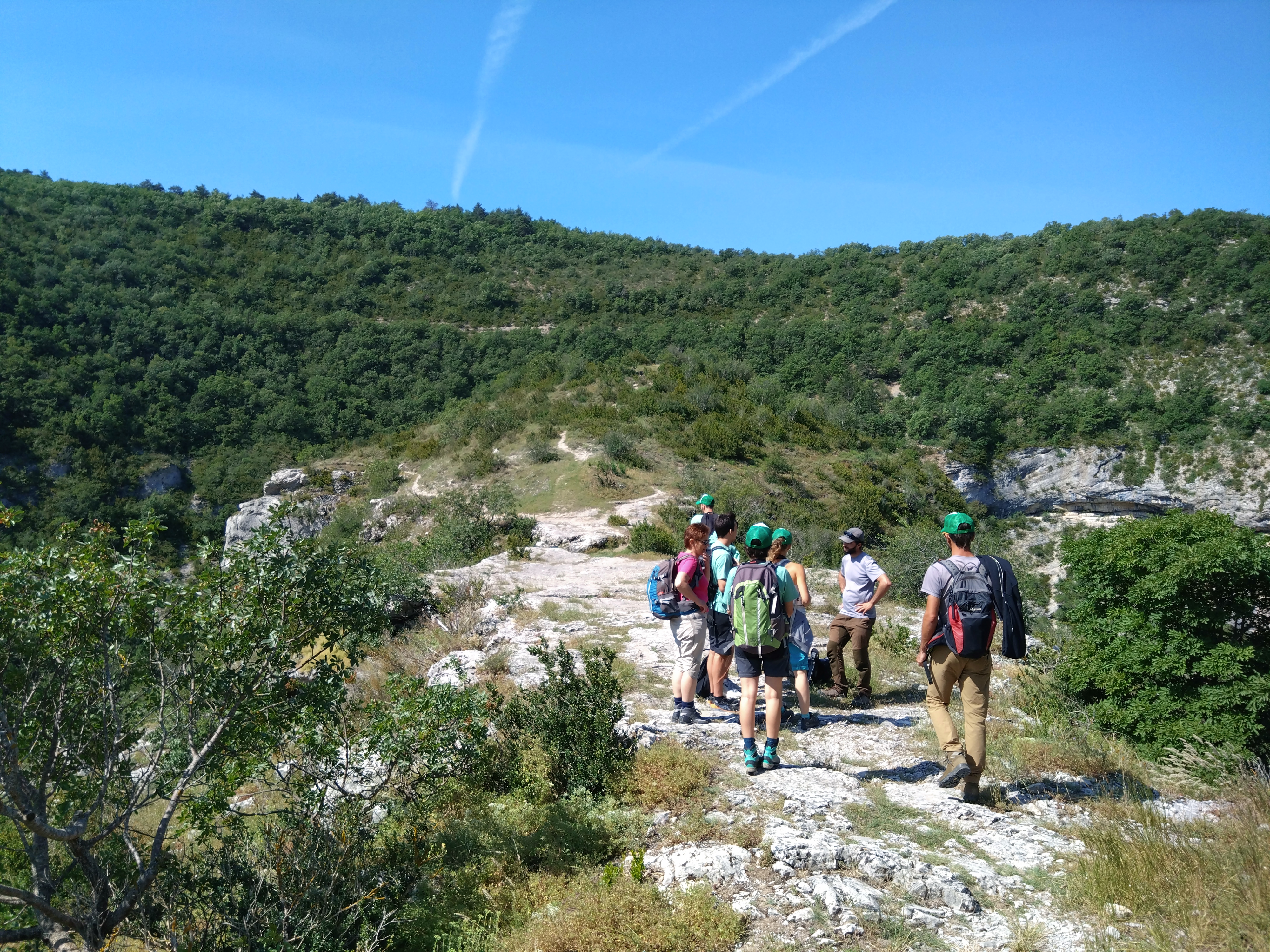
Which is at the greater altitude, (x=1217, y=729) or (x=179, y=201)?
(x=179, y=201)

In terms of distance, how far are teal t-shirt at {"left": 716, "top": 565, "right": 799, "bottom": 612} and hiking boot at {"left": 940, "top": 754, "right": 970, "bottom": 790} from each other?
131cm

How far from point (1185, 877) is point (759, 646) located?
2.13m

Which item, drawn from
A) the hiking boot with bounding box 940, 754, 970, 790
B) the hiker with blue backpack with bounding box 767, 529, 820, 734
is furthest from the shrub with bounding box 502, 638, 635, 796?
the hiking boot with bounding box 940, 754, 970, 790

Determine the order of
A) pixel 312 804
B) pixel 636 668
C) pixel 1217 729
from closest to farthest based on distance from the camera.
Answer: pixel 312 804 → pixel 1217 729 → pixel 636 668

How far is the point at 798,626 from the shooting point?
18.2 feet

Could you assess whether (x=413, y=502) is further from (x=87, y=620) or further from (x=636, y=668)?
(x=87, y=620)

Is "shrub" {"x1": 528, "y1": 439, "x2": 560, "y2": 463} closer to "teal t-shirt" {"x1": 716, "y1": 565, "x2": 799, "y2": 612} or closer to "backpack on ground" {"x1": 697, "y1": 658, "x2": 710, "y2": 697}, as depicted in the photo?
"backpack on ground" {"x1": 697, "y1": 658, "x2": 710, "y2": 697}

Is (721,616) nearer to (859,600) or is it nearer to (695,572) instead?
(695,572)

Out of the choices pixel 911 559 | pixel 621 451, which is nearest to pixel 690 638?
pixel 911 559

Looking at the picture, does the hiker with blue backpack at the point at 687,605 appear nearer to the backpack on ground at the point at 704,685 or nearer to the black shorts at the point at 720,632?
the black shorts at the point at 720,632

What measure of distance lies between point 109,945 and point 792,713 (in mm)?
4419

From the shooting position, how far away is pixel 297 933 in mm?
3193

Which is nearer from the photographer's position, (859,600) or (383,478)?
(859,600)

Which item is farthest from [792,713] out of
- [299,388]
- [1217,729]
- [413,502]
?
[299,388]
